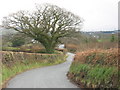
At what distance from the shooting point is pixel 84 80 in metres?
12.6

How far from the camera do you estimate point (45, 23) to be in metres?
34.6

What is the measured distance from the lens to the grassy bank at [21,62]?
17266mm

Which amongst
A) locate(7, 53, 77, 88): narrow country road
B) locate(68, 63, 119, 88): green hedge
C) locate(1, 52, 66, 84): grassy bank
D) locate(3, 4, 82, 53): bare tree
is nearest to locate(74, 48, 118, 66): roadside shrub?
locate(68, 63, 119, 88): green hedge

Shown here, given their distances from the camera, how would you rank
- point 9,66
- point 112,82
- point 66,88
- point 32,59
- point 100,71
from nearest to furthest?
point 112,82, point 100,71, point 66,88, point 9,66, point 32,59

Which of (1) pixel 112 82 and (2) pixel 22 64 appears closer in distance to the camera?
(1) pixel 112 82

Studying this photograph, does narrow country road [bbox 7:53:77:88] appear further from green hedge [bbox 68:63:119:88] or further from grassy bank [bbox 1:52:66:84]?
grassy bank [bbox 1:52:66:84]

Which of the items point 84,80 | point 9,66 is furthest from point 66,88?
point 9,66

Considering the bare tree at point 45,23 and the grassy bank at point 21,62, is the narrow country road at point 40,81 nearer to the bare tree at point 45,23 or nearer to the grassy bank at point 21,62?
the grassy bank at point 21,62

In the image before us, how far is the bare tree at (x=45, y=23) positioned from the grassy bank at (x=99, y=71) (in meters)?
20.8

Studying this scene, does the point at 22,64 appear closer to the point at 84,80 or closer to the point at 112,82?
the point at 84,80

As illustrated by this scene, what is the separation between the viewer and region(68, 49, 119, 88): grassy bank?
9.89 meters

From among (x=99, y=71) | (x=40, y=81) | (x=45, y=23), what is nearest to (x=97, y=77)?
(x=99, y=71)

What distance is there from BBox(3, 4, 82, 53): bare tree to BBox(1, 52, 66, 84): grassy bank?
4.97 meters

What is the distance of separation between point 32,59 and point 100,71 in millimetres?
15307
